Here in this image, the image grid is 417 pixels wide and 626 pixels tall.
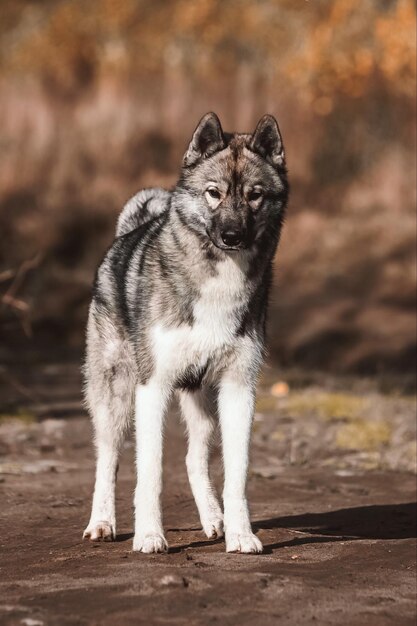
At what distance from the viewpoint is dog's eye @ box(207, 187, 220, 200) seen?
481cm

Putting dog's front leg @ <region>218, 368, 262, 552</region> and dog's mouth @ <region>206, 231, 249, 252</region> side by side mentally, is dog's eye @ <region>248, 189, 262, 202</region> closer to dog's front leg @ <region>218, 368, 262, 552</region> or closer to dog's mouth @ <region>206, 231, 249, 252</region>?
dog's mouth @ <region>206, 231, 249, 252</region>

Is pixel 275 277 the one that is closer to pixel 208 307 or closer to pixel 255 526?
pixel 255 526

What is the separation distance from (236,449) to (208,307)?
23.7 inches

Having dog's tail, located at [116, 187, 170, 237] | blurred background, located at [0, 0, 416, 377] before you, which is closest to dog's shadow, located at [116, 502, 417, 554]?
dog's tail, located at [116, 187, 170, 237]

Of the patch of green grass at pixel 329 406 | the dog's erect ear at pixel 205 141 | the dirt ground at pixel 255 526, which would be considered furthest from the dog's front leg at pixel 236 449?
the patch of green grass at pixel 329 406

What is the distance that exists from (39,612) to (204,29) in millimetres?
17973

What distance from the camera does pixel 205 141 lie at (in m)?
5.04

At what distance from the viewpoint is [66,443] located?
8.26 meters

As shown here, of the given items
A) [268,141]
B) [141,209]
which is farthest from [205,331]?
[141,209]

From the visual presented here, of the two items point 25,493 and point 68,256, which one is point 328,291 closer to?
point 68,256

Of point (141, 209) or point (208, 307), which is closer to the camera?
point (208, 307)

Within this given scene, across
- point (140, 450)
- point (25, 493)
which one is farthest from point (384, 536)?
point (25, 493)

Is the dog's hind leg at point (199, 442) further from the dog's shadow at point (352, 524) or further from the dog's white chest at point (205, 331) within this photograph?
the dog's white chest at point (205, 331)

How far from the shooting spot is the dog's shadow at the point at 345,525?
509cm
